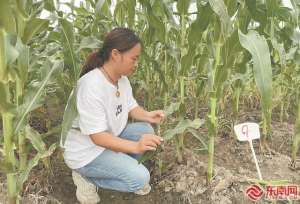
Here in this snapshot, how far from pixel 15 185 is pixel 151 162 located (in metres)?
0.98

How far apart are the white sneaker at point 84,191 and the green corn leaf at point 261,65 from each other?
1.14 metres

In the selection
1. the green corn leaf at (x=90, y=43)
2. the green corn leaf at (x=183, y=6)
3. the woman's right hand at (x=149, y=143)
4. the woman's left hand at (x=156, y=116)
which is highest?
A: the green corn leaf at (x=183, y=6)

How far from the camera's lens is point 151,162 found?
2.46 metres

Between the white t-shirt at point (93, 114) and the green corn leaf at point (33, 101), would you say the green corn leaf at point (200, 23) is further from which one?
the green corn leaf at point (33, 101)

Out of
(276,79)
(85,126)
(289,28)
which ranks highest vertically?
(289,28)

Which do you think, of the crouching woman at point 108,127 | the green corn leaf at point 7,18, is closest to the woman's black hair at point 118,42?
the crouching woman at point 108,127

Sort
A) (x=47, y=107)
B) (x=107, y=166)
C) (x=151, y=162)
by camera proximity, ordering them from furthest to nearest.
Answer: (x=47, y=107), (x=151, y=162), (x=107, y=166)

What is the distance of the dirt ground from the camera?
2051mm

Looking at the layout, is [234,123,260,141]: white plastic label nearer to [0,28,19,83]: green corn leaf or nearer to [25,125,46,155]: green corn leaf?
[25,125,46,155]: green corn leaf

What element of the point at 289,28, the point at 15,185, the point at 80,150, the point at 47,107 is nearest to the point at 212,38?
the point at 289,28

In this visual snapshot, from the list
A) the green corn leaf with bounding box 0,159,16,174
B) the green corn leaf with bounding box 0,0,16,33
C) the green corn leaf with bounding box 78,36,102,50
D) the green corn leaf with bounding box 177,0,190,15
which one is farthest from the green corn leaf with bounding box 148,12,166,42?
the green corn leaf with bounding box 0,159,16,174

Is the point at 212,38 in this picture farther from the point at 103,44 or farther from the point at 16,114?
the point at 16,114

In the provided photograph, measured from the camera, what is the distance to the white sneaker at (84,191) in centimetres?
211

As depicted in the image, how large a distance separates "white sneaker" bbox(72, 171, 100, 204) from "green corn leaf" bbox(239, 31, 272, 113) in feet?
3.75
